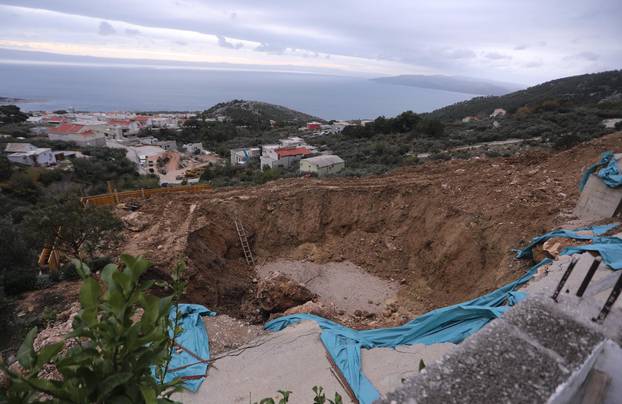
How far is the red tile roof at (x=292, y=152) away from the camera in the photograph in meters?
31.9

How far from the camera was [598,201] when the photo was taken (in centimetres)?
826

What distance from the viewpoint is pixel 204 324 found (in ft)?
24.1

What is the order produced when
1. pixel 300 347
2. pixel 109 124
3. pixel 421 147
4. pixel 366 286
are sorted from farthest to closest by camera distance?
pixel 109 124, pixel 421 147, pixel 366 286, pixel 300 347

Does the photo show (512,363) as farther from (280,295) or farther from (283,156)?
(283,156)

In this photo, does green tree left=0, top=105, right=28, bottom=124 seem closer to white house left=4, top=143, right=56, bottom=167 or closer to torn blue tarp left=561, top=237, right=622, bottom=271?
white house left=4, top=143, right=56, bottom=167

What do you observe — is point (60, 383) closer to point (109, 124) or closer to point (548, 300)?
point (548, 300)

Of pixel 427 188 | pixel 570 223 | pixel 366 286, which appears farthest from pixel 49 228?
pixel 570 223

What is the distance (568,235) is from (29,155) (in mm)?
39241

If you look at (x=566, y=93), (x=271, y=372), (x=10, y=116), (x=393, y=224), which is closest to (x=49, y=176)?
(x=393, y=224)

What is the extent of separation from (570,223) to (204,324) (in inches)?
358

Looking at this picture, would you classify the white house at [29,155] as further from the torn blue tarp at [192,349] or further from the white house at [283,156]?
the torn blue tarp at [192,349]

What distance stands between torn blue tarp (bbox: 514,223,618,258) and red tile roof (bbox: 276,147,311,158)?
82.4ft

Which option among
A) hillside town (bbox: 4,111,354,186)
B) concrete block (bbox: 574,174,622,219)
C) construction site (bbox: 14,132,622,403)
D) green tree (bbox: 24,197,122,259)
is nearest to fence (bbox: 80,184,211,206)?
construction site (bbox: 14,132,622,403)

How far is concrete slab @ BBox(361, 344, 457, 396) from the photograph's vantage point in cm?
545
